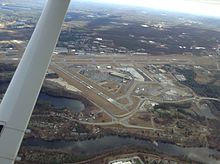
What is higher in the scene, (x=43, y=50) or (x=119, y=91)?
(x=43, y=50)

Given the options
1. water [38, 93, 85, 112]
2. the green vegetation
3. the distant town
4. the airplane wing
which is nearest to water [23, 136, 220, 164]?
the distant town

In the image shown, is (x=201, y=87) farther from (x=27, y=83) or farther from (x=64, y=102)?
(x=27, y=83)

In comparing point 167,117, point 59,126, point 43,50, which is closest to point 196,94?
point 167,117

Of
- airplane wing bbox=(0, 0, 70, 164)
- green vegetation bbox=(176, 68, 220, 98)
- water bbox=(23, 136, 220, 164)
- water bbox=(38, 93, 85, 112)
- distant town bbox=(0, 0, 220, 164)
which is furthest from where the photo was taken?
green vegetation bbox=(176, 68, 220, 98)

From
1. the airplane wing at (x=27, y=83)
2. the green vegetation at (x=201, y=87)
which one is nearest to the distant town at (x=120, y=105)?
A: the green vegetation at (x=201, y=87)

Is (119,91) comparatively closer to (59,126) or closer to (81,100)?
(81,100)

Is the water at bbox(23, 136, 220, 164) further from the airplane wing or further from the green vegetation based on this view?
the airplane wing
